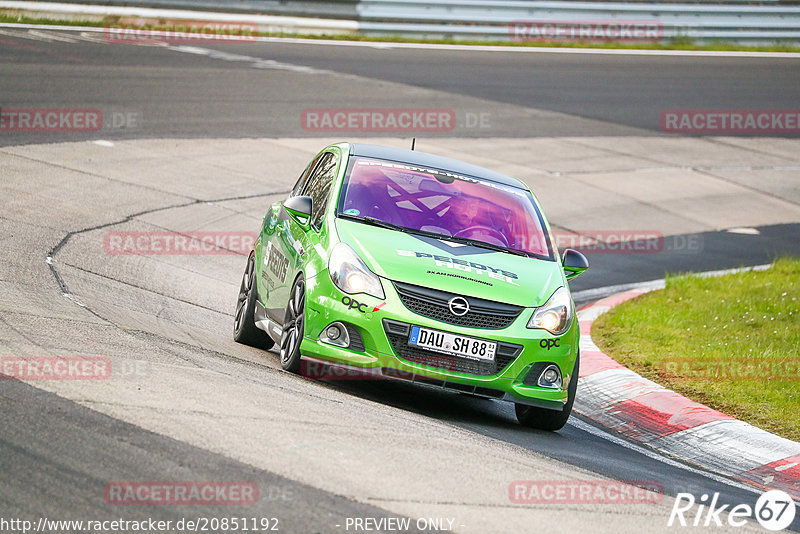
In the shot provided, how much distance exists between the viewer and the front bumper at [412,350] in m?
7.38

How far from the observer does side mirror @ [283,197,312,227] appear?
831 centimetres

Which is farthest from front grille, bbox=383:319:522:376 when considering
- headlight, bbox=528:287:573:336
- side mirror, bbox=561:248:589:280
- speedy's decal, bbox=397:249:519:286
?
side mirror, bbox=561:248:589:280

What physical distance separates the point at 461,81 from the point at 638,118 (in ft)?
12.4

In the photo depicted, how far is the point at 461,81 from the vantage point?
81.3 ft

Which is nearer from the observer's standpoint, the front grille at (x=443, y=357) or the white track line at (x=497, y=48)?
the front grille at (x=443, y=357)

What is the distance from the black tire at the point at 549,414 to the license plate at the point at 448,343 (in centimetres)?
78

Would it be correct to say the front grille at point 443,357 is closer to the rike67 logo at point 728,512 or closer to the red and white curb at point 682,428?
the red and white curb at point 682,428

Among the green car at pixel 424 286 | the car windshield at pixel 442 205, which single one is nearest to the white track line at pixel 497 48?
the car windshield at pixel 442 205

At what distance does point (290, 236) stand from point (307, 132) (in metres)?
11.1

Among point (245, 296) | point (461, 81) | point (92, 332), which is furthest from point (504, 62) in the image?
point (92, 332)

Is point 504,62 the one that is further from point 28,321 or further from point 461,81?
point 28,321

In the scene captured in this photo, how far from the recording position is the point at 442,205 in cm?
858

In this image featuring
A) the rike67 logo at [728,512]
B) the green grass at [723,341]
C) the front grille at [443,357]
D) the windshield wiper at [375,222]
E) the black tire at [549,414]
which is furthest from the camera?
the green grass at [723,341]

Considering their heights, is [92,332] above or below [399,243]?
below
